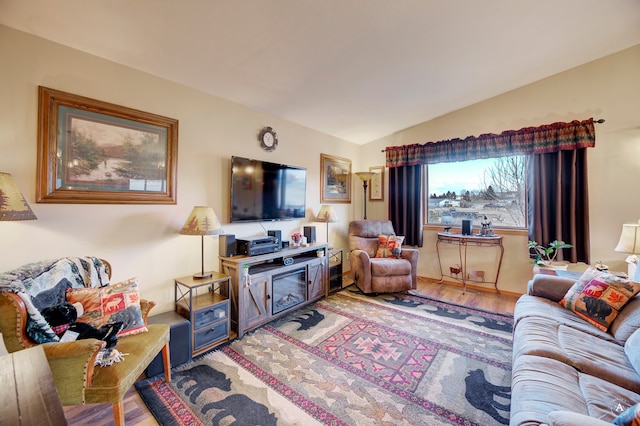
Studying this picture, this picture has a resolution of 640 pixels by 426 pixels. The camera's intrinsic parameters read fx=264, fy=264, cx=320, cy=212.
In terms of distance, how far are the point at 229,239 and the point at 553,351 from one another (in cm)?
257

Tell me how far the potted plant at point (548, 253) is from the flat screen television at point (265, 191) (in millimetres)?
3025

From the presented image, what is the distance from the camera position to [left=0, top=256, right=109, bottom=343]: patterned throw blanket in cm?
127

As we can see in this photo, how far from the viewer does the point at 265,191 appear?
3125 mm

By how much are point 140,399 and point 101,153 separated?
1780mm

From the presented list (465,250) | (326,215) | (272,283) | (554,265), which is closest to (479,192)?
(465,250)

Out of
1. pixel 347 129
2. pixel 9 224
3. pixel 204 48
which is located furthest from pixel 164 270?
pixel 347 129

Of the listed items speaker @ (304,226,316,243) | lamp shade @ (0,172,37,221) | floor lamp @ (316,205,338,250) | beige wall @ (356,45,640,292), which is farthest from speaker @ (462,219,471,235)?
lamp shade @ (0,172,37,221)

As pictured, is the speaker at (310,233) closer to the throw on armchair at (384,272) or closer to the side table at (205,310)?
the throw on armchair at (384,272)

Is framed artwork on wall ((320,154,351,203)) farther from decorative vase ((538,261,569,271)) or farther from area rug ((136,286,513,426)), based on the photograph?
decorative vase ((538,261,569,271))

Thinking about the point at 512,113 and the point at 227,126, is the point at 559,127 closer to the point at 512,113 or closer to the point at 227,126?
the point at 512,113

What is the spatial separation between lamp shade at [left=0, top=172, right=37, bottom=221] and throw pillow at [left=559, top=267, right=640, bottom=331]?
11.9 feet

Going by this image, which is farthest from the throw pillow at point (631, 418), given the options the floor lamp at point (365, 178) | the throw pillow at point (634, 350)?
the floor lamp at point (365, 178)

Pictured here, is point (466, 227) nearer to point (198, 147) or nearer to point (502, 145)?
point (502, 145)

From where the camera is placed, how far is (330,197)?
4363 millimetres
